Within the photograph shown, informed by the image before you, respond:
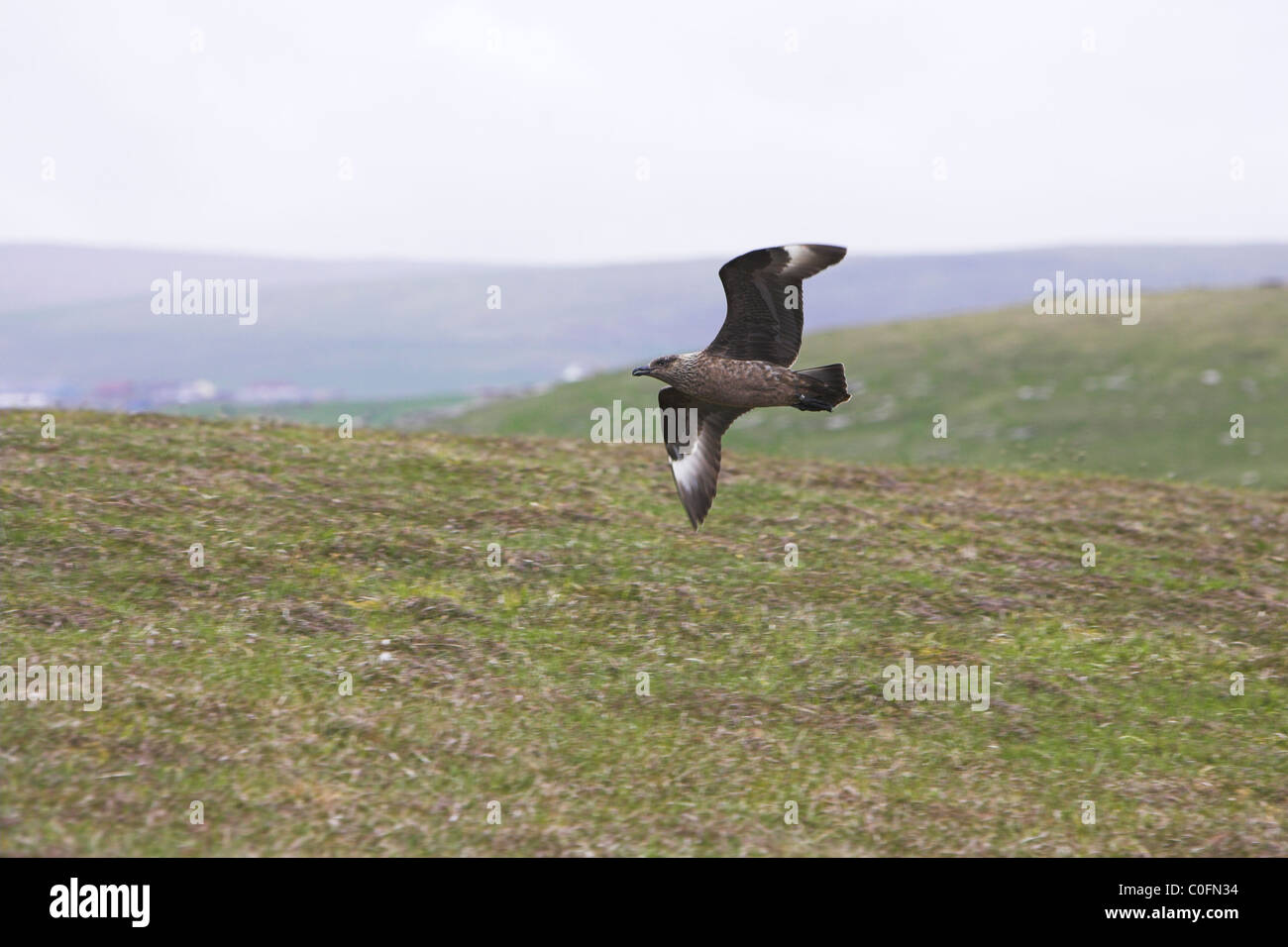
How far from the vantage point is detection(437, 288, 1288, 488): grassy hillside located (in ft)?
215

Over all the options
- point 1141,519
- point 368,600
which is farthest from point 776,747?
point 1141,519

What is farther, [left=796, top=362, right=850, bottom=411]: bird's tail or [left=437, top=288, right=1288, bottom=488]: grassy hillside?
[left=437, top=288, right=1288, bottom=488]: grassy hillside

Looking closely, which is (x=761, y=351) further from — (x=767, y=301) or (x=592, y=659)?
(x=592, y=659)

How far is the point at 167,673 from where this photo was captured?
552 inches

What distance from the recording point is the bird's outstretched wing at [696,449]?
48.4 feet

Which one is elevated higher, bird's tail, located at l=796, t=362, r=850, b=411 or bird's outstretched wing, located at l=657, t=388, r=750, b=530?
bird's tail, located at l=796, t=362, r=850, b=411

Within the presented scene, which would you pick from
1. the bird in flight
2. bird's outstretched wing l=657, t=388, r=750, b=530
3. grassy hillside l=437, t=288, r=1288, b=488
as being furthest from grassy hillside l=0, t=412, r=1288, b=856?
grassy hillside l=437, t=288, r=1288, b=488

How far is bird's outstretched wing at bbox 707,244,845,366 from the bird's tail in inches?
18.5

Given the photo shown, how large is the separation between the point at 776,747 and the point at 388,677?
14.1 ft

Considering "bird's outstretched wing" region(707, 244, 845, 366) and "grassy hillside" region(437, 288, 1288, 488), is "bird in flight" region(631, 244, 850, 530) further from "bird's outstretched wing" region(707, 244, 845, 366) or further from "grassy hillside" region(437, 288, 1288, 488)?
"grassy hillside" region(437, 288, 1288, 488)

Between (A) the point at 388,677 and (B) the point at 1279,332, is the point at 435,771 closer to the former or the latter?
(A) the point at 388,677

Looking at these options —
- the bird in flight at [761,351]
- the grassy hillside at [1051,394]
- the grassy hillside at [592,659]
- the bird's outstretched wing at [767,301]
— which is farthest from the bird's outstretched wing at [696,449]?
the grassy hillside at [1051,394]

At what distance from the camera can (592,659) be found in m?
15.4

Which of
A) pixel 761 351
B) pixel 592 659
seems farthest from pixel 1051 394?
pixel 761 351
